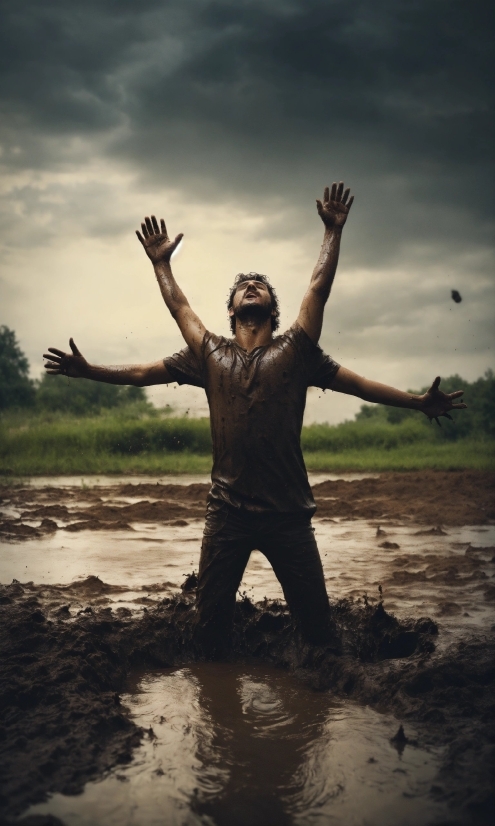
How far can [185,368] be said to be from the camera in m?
4.12

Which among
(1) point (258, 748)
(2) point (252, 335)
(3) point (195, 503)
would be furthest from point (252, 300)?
(3) point (195, 503)

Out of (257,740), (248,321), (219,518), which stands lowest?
(257,740)

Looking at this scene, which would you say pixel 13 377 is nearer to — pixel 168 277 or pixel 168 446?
pixel 168 446

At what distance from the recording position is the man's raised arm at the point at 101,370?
13.8 feet

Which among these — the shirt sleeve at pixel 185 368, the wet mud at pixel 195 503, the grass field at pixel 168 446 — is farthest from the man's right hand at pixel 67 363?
the grass field at pixel 168 446

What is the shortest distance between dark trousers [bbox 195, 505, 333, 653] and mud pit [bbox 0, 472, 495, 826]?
33 centimetres

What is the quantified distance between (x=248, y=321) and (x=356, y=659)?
6.30ft

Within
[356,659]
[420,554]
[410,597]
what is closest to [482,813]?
[356,659]

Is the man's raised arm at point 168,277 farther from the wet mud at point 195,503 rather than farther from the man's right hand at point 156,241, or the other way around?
the wet mud at point 195,503

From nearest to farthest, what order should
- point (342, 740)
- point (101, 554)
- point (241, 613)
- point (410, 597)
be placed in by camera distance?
point (342, 740) → point (241, 613) → point (410, 597) → point (101, 554)

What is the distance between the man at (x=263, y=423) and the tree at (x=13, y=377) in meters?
29.7

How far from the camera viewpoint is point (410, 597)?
5742 millimetres

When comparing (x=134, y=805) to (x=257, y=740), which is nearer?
(x=134, y=805)

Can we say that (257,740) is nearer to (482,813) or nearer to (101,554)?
(482,813)
